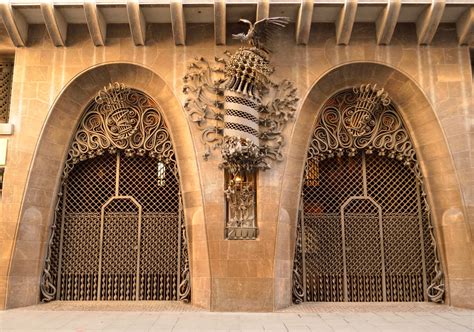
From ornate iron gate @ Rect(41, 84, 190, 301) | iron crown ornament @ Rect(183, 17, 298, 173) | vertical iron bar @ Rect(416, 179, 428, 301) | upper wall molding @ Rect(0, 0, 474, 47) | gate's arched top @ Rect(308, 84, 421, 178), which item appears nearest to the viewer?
iron crown ornament @ Rect(183, 17, 298, 173)

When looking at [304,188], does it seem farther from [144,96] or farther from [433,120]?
[144,96]

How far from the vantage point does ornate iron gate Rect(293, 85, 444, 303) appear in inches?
440

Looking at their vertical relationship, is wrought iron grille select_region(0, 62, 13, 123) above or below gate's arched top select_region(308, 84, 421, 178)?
above

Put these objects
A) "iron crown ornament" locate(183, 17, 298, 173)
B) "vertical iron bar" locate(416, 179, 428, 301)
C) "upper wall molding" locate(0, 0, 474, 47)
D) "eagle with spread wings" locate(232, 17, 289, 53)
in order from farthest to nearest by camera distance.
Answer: "vertical iron bar" locate(416, 179, 428, 301), "upper wall molding" locate(0, 0, 474, 47), "eagle with spread wings" locate(232, 17, 289, 53), "iron crown ornament" locate(183, 17, 298, 173)

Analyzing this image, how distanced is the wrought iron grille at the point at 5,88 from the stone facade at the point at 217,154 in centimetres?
63

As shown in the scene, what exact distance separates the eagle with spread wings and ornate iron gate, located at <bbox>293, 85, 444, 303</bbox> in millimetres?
2435

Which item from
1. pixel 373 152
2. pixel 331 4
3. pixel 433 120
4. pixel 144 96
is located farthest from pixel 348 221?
pixel 144 96

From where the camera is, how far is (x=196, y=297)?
1041cm

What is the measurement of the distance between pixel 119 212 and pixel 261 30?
5.84 meters

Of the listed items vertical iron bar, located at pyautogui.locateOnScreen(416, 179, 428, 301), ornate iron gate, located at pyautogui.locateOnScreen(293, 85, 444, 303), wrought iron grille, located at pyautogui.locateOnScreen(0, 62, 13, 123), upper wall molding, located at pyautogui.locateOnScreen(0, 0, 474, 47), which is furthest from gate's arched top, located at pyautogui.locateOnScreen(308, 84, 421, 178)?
wrought iron grille, located at pyautogui.locateOnScreen(0, 62, 13, 123)

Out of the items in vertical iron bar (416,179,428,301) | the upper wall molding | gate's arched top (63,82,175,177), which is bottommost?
vertical iron bar (416,179,428,301)

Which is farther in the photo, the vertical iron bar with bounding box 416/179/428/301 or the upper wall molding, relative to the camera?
the vertical iron bar with bounding box 416/179/428/301

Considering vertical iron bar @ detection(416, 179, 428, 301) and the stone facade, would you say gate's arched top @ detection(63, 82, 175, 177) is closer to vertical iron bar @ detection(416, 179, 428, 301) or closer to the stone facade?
the stone facade

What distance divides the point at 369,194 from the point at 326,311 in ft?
11.3
